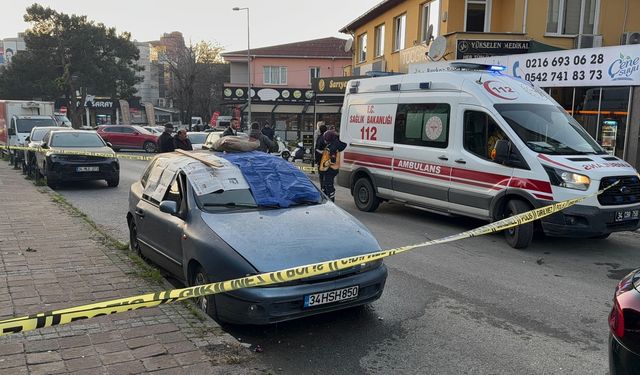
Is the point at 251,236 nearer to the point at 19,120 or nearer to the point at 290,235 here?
the point at 290,235

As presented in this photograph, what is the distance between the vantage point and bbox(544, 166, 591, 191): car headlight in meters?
7.40

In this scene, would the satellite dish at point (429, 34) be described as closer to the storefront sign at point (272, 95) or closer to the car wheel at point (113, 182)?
the car wheel at point (113, 182)

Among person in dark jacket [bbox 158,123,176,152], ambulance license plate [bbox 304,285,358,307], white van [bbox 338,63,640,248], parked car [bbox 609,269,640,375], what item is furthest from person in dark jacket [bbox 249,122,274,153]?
parked car [bbox 609,269,640,375]

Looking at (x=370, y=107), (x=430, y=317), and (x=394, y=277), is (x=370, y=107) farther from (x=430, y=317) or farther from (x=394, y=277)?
(x=430, y=317)

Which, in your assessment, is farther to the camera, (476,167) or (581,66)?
(581,66)

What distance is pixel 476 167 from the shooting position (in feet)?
28.1

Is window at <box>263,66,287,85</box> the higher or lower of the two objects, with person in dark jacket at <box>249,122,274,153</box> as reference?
higher

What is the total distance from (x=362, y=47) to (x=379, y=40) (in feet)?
9.06

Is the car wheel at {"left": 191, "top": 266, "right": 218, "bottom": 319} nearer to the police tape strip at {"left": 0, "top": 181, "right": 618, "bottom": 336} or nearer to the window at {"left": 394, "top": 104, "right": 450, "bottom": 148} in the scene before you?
the police tape strip at {"left": 0, "top": 181, "right": 618, "bottom": 336}

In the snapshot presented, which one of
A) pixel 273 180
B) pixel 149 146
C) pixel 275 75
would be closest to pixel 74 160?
pixel 273 180

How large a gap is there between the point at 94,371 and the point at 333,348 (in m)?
1.81

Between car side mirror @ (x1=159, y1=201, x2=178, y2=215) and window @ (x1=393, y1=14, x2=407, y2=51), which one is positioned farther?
window @ (x1=393, y1=14, x2=407, y2=51)

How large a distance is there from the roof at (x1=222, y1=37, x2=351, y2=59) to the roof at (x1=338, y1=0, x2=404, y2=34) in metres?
20.6

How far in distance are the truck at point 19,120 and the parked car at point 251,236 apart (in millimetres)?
17111
